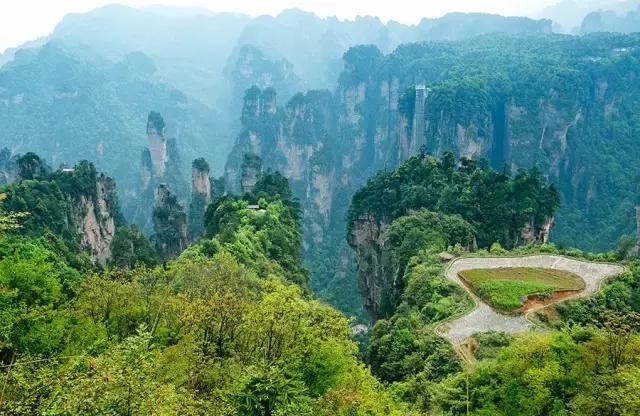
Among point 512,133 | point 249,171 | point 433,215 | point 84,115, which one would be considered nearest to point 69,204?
point 433,215

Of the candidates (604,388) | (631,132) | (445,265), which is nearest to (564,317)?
(445,265)

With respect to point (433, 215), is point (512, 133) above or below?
below

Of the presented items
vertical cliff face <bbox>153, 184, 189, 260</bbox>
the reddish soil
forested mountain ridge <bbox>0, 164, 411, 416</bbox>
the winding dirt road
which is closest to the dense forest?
forested mountain ridge <bbox>0, 164, 411, 416</bbox>

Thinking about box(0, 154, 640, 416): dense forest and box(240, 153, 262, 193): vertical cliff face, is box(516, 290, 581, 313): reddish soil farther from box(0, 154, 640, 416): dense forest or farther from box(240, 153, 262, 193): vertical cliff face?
box(240, 153, 262, 193): vertical cliff face

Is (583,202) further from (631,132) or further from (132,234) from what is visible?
(132,234)

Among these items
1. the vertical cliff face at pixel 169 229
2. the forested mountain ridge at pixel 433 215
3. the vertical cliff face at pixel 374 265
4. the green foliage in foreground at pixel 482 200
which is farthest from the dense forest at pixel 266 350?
the vertical cliff face at pixel 169 229

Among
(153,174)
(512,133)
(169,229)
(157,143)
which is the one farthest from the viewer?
(153,174)

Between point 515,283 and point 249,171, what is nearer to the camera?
point 515,283

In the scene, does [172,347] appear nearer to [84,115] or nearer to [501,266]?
[501,266]
